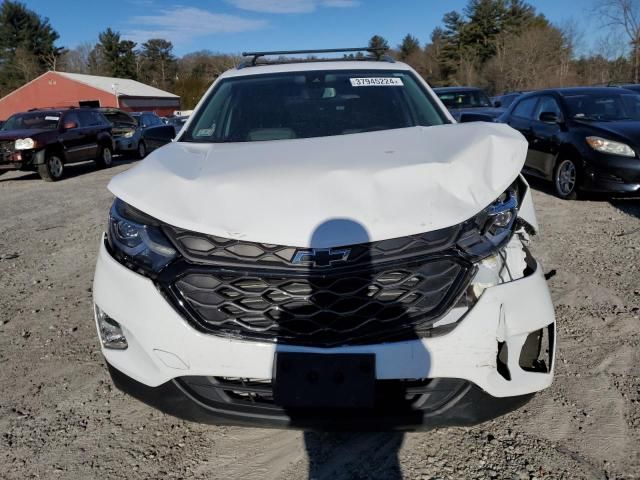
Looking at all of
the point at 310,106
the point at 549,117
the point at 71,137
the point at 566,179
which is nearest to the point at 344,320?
the point at 310,106

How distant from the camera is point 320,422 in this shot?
6.32 feet

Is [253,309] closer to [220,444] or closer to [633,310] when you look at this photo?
[220,444]

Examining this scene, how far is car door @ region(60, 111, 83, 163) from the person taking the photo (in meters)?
13.0

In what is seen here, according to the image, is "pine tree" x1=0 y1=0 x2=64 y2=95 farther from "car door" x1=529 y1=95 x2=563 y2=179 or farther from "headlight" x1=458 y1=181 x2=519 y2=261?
"headlight" x1=458 y1=181 x2=519 y2=261

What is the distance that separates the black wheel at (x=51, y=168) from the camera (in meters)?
12.2

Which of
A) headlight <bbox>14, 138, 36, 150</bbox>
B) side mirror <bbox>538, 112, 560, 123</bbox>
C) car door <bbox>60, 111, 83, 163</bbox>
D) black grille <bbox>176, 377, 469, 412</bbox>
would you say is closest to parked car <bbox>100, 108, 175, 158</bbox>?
car door <bbox>60, 111, 83, 163</bbox>

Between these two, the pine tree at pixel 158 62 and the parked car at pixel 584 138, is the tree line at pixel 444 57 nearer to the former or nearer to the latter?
the pine tree at pixel 158 62

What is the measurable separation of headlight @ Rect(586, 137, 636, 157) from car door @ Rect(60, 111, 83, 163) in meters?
11.6

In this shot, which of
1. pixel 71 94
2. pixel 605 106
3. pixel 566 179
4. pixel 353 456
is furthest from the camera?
pixel 71 94

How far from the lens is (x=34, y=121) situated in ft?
43.0

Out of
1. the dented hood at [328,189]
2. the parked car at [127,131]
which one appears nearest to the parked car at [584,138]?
the dented hood at [328,189]

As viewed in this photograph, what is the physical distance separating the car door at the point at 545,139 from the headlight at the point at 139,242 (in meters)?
6.98

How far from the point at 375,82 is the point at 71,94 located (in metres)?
52.0

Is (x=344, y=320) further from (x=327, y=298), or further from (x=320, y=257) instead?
(x=320, y=257)
